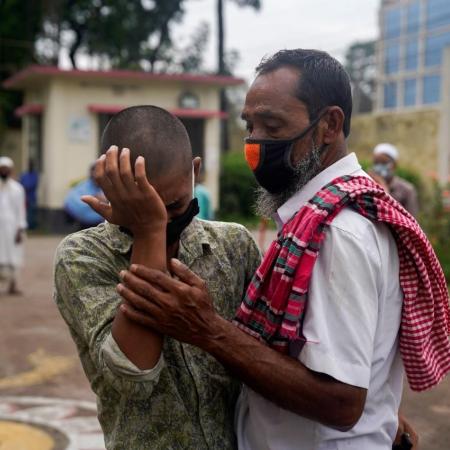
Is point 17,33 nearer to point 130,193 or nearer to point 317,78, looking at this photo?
point 317,78

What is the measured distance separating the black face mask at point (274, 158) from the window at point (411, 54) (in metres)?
36.8

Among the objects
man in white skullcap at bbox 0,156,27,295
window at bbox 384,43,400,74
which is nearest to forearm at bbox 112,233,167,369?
man in white skullcap at bbox 0,156,27,295

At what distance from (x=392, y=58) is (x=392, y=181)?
32.7 metres

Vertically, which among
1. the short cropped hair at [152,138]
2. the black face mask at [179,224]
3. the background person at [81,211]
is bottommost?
the background person at [81,211]

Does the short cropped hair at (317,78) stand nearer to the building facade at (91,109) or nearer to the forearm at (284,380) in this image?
the forearm at (284,380)

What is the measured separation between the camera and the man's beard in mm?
1877

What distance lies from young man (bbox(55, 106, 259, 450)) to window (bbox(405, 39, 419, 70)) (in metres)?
36.9

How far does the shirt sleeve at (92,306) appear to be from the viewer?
1.70 m

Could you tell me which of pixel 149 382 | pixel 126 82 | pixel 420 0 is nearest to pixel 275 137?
pixel 149 382

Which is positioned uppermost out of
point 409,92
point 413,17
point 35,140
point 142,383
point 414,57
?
point 413,17

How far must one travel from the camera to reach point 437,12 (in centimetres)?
3675

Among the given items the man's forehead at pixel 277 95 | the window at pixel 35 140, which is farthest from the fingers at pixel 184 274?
the window at pixel 35 140

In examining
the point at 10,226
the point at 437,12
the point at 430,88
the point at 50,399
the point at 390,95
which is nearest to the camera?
the point at 50,399

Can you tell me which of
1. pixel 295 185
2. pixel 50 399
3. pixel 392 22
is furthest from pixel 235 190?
pixel 392 22
